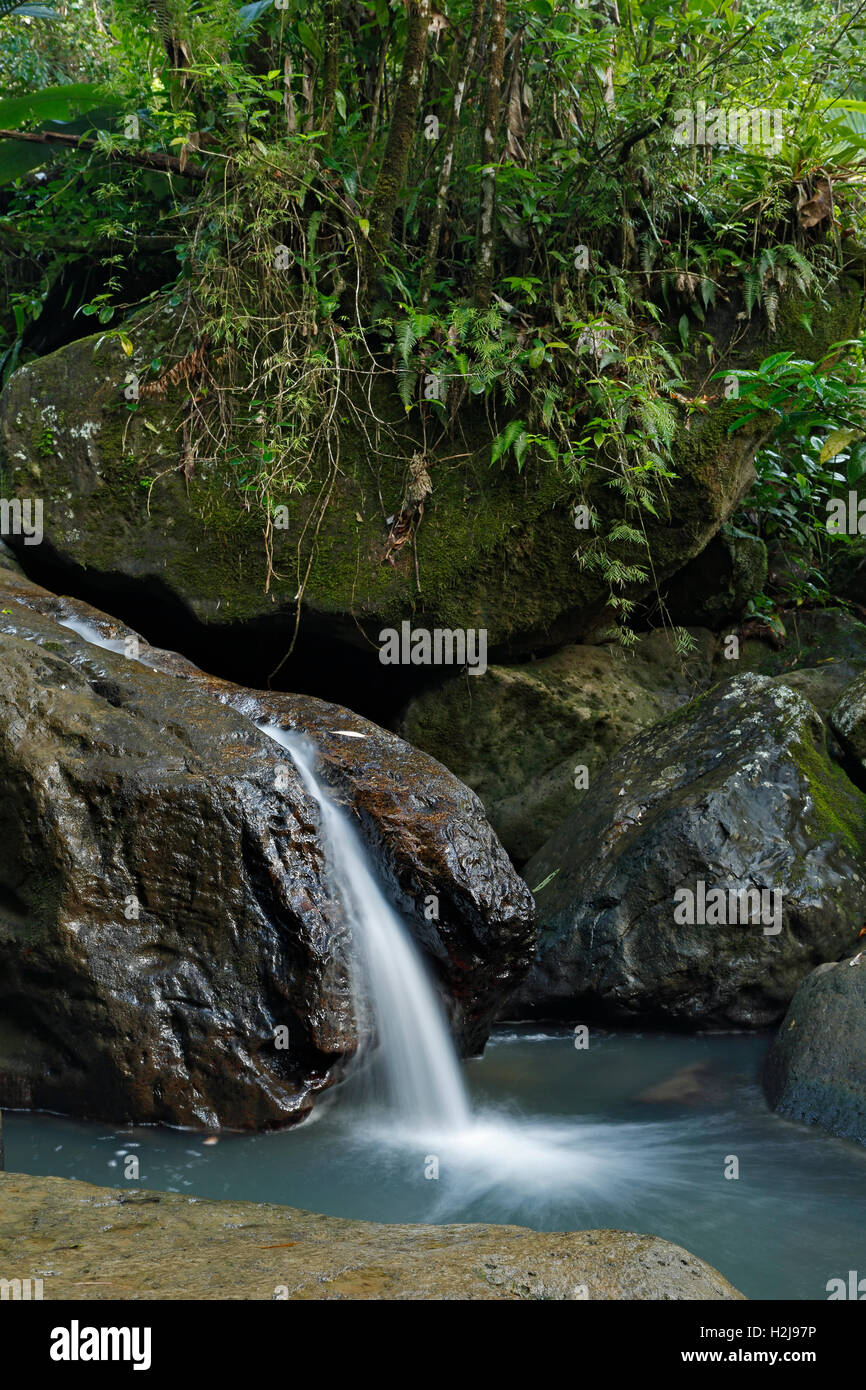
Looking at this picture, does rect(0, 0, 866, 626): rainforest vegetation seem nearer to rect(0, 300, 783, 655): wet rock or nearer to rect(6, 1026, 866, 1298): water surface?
rect(0, 300, 783, 655): wet rock

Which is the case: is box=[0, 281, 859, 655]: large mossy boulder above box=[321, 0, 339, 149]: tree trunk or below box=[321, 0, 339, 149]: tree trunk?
below

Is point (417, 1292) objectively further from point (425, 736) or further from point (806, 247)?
point (806, 247)

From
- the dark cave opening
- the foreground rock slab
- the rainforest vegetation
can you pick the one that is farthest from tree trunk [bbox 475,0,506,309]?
the foreground rock slab

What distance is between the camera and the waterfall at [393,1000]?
175 inches

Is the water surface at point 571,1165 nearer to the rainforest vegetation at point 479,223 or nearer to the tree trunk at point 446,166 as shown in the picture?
the rainforest vegetation at point 479,223

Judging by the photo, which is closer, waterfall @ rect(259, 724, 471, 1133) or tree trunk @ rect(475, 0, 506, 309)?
waterfall @ rect(259, 724, 471, 1133)

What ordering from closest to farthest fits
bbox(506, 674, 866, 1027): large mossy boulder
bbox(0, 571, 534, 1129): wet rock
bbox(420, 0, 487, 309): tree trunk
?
1. bbox(0, 571, 534, 1129): wet rock
2. bbox(506, 674, 866, 1027): large mossy boulder
3. bbox(420, 0, 487, 309): tree trunk

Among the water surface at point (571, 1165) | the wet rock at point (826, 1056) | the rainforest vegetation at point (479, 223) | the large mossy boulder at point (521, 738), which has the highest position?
the rainforest vegetation at point (479, 223)

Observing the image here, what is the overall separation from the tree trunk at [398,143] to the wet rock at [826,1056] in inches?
209

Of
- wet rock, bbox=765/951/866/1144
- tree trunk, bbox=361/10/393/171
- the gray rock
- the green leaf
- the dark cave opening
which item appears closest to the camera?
wet rock, bbox=765/951/866/1144

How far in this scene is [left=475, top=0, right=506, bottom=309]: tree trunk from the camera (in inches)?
262

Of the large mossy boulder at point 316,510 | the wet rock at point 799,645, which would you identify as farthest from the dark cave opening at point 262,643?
the wet rock at point 799,645

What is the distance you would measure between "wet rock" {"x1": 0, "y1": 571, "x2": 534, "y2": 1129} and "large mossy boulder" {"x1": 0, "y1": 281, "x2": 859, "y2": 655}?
2.25 metres

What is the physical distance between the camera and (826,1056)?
14.4 feet
